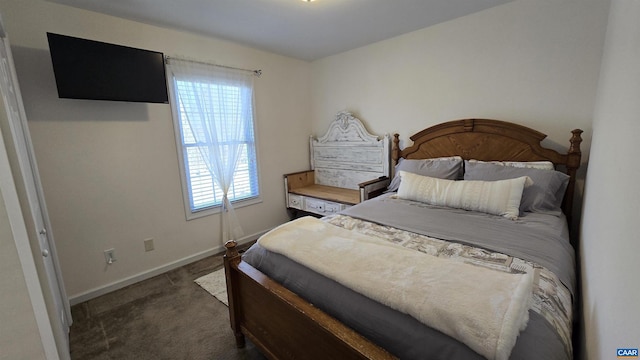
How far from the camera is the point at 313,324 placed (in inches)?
42.9

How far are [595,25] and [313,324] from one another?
9.04ft

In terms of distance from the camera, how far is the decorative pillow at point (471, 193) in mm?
1818

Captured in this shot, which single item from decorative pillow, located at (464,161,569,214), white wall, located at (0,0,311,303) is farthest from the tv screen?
decorative pillow, located at (464,161,569,214)

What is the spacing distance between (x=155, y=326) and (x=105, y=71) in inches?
77.5

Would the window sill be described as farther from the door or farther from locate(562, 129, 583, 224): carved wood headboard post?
locate(562, 129, 583, 224): carved wood headboard post

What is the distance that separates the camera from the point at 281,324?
51.1 inches

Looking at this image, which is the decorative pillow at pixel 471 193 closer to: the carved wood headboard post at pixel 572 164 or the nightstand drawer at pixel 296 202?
the carved wood headboard post at pixel 572 164

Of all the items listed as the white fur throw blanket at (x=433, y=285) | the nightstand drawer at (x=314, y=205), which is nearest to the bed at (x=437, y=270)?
the white fur throw blanket at (x=433, y=285)

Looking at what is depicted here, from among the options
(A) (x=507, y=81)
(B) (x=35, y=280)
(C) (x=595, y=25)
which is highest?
(C) (x=595, y=25)

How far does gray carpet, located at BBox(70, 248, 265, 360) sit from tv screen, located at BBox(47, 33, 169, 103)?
1.65 metres

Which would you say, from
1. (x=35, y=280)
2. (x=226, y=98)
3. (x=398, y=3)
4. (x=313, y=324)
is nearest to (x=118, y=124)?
(x=226, y=98)

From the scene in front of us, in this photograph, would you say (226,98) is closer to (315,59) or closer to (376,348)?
(315,59)

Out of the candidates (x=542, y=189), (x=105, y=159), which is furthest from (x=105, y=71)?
(x=542, y=189)

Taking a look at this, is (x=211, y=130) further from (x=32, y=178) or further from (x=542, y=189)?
(x=542, y=189)
